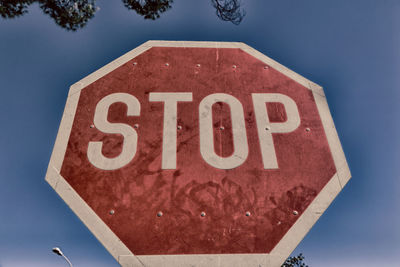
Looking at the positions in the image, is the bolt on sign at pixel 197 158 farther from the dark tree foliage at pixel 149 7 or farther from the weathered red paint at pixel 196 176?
the dark tree foliage at pixel 149 7

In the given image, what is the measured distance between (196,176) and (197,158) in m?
0.12

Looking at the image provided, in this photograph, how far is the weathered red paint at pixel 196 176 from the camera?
130cm

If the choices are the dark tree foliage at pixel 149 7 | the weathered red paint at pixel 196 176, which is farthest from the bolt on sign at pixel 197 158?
the dark tree foliage at pixel 149 7

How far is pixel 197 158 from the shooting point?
154cm

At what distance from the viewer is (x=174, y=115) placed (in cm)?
170

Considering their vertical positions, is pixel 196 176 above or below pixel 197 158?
below

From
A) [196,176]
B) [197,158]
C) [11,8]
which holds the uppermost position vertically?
[11,8]

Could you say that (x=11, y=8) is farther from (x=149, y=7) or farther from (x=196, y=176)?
(x=196, y=176)

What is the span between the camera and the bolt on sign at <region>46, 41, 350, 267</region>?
1284mm

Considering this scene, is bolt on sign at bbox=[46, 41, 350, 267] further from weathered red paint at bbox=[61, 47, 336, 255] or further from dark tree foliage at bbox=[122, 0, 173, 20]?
dark tree foliage at bbox=[122, 0, 173, 20]

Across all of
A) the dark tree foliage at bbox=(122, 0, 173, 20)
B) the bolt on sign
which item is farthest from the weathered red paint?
the dark tree foliage at bbox=(122, 0, 173, 20)

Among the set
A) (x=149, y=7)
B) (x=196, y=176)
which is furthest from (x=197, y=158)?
(x=149, y=7)

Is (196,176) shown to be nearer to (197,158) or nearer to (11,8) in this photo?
(197,158)

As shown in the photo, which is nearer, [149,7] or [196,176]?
[196,176]
